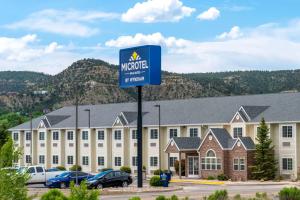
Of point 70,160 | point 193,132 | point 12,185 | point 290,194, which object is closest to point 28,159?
point 70,160

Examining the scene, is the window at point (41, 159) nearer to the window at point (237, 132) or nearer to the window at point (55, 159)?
the window at point (55, 159)

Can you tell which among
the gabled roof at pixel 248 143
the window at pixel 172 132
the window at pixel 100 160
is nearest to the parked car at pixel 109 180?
the gabled roof at pixel 248 143

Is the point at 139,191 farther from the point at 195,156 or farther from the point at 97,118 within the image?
the point at 97,118

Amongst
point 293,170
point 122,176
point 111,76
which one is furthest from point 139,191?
point 111,76

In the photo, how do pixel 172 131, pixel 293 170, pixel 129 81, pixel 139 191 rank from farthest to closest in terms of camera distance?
1. pixel 172 131
2. pixel 293 170
3. pixel 129 81
4. pixel 139 191

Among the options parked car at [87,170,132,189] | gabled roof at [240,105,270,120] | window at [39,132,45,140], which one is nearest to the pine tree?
gabled roof at [240,105,270,120]

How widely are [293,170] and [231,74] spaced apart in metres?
132

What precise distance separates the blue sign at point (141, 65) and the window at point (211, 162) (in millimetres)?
16232

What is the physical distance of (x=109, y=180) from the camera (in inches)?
2052

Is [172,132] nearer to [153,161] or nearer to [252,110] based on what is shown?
[153,161]

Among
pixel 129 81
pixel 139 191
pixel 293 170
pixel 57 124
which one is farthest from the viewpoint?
pixel 57 124

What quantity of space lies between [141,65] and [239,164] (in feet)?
57.4

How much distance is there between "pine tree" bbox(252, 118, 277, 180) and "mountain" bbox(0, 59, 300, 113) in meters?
91.3

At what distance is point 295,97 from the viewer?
67188mm
